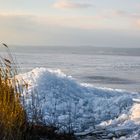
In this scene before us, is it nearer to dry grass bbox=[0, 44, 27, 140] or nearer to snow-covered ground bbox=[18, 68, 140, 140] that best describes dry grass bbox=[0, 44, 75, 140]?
dry grass bbox=[0, 44, 27, 140]

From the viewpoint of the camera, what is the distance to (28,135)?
293 inches

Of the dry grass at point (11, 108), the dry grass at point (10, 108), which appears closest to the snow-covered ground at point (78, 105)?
the dry grass at point (11, 108)

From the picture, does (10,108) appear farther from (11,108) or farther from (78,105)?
(78,105)

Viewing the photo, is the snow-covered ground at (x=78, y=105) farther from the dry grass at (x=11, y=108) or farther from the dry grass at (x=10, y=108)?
the dry grass at (x=10, y=108)

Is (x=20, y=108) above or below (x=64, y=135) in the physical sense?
above

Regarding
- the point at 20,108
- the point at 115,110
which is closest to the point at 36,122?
the point at 20,108

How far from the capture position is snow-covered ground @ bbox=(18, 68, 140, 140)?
10414 millimetres

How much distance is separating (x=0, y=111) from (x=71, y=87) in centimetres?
819

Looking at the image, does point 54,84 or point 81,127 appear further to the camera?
point 54,84

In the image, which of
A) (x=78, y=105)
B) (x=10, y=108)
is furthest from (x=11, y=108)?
(x=78, y=105)

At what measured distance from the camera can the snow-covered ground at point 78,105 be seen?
410 inches

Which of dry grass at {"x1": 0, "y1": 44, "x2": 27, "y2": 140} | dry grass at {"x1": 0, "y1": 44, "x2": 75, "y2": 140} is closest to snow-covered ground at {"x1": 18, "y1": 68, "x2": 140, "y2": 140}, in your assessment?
dry grass at {"x1": 0, "y1": 44, "x2": 75, "y2": 140}

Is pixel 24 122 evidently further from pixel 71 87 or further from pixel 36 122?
pixel 71 87

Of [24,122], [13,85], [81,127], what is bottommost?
[81,127]
